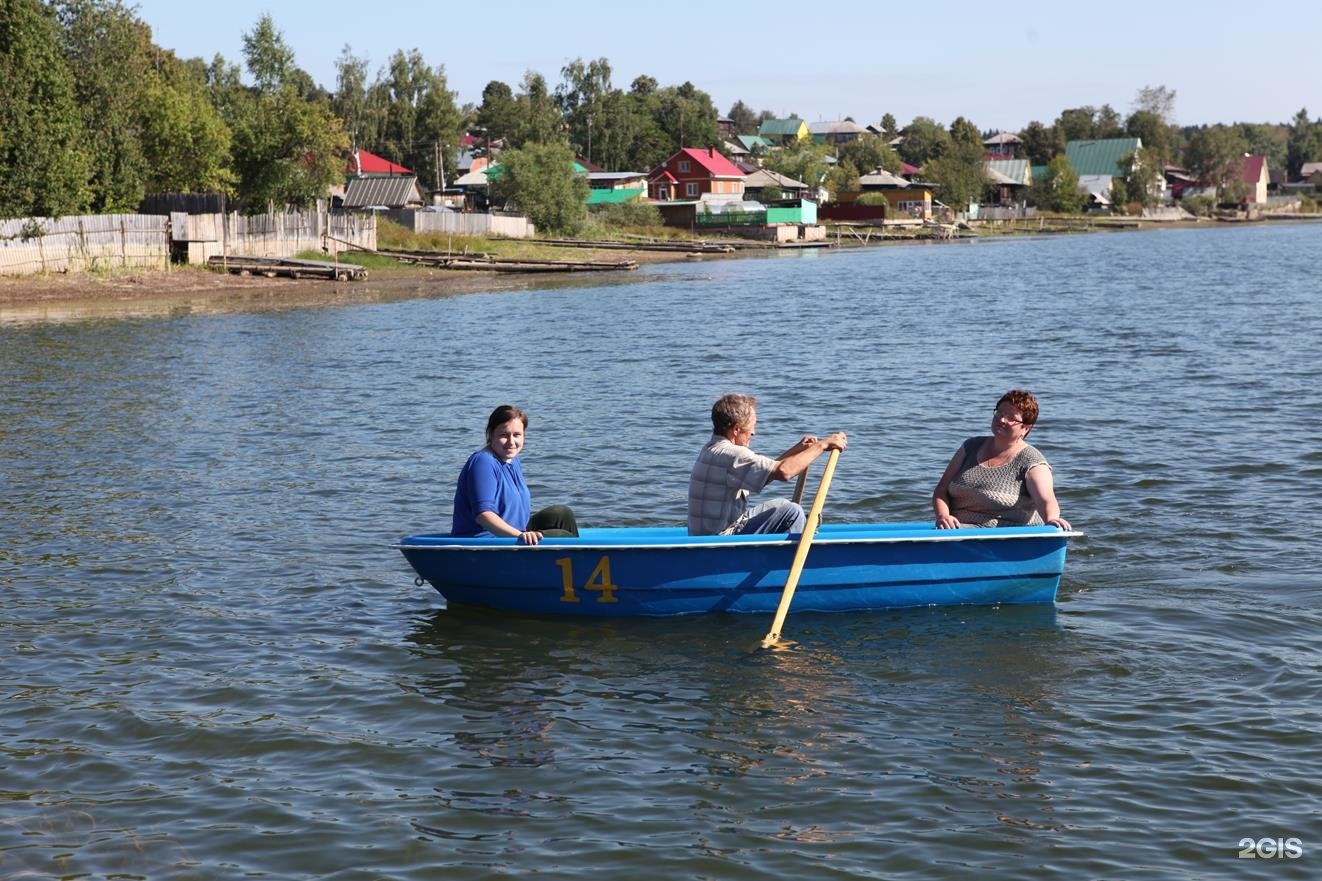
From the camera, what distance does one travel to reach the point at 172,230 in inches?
1866

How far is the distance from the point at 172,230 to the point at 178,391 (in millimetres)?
25155

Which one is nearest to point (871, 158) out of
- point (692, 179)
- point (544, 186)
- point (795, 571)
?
point (692, 179)

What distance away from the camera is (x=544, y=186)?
82000 millimetres

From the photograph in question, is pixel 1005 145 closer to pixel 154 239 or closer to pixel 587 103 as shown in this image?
pixel 587 103

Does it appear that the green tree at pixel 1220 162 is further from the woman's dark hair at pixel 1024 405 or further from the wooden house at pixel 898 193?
the woman's dark hair at pixel 1024 405

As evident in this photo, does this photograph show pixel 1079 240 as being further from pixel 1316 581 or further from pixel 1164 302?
pixel 1316 581

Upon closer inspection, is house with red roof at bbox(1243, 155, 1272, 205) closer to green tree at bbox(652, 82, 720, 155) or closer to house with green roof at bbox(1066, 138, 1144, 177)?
house with green roof at bbox(1066, 138, 1144, 177)

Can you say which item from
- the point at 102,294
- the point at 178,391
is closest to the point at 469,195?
the point at 102,294

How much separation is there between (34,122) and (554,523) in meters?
36.4

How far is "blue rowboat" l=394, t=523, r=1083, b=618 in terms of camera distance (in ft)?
35.0

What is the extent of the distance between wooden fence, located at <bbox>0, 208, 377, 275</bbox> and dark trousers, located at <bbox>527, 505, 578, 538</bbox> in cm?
3480

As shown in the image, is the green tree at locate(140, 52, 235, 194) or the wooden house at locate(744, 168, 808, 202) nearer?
the green tree at locate(140, 52, 235, 194)

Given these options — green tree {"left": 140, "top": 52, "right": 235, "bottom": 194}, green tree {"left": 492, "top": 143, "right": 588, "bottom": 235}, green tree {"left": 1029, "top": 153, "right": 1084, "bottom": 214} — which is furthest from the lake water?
green tree {"left": 1029, "top": 153, "right": 1084, "bottom": 214}

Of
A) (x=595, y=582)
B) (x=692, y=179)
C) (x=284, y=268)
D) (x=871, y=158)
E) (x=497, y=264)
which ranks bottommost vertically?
(x=595, y=582)
